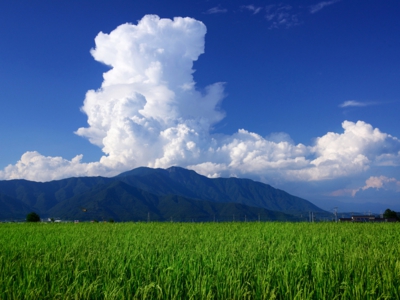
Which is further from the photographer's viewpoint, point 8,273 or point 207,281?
point 8,273

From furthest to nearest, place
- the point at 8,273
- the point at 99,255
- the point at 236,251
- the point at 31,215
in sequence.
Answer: the point at 31,215 → the point at 236,251 → the point at 99,255 → the point at 8,273

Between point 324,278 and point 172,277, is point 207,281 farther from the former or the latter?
point 324,278

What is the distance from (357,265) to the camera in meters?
6.26

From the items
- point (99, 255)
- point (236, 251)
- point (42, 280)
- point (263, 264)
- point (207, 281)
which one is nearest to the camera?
point (207, 281)

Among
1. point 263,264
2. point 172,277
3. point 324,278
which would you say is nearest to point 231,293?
point 172,277

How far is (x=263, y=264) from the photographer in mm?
6410

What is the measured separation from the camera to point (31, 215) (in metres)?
36.2

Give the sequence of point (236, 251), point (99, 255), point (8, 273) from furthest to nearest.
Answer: point (236, 251) → point (99, 255) → point (8, 273)

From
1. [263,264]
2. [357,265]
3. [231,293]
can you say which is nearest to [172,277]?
[231,293]

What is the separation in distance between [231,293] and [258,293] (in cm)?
38

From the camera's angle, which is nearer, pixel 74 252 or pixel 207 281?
pixel 207 281

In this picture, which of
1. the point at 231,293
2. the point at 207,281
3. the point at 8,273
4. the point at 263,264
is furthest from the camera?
the point at 263,264

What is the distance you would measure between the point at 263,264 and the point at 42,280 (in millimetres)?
3969

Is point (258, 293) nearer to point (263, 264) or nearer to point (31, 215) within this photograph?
point (263, 264)
